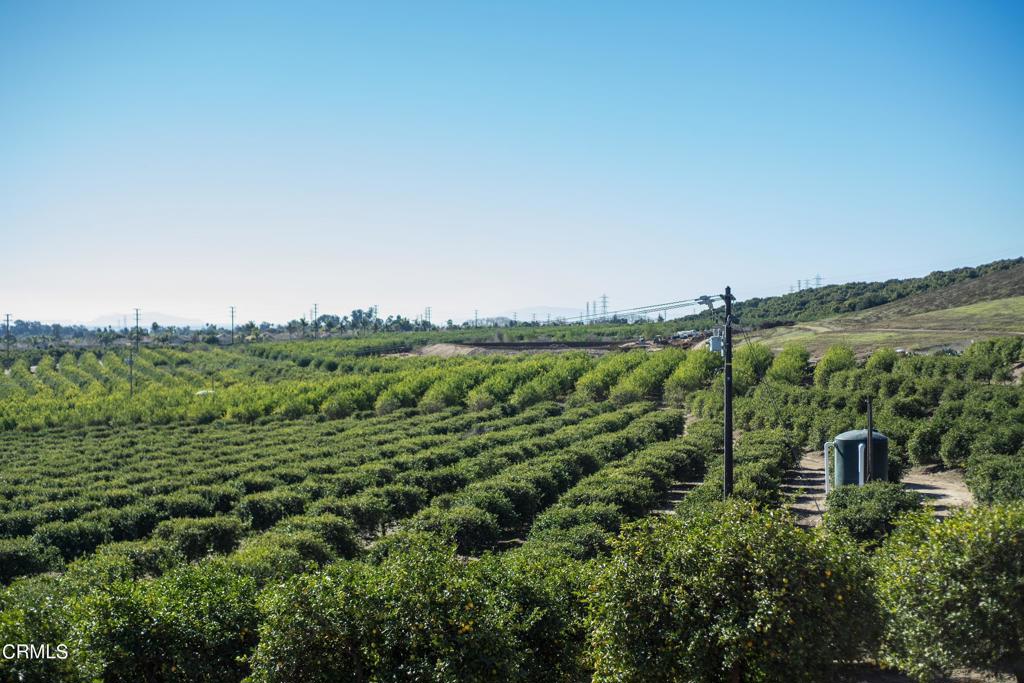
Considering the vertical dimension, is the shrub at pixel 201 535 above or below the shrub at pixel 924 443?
below

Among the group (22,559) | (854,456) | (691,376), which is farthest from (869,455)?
(691,376)

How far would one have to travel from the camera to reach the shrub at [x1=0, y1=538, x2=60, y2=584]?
22469mm

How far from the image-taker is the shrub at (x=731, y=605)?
398 inches

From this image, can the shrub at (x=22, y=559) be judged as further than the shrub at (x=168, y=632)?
Yes

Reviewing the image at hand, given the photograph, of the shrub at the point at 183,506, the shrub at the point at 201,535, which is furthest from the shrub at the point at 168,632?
the shrub at the point at 183,506

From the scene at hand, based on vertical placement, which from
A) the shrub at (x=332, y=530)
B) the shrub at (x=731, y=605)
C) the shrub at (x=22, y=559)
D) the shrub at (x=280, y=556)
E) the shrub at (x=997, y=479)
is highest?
the shrub at (x=731, y=605)

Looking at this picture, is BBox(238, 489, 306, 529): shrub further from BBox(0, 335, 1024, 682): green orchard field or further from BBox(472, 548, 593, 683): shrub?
BBox(472, 548, 593, 683): shrub

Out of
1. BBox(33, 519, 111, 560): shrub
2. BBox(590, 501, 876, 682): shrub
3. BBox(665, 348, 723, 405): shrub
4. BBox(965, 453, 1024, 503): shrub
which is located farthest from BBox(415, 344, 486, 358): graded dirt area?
BBox(590, 501, 876, 682): shrub

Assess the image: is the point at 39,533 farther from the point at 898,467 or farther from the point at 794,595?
the point at 898,467

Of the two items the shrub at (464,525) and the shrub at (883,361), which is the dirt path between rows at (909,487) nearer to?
the shrub at (464,525)

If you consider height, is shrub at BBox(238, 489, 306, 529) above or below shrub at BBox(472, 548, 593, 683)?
below

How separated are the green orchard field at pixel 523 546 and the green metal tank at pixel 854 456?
8.51 ft

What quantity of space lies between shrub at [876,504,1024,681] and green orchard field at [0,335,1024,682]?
40mm

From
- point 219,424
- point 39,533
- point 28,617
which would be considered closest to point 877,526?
point 28,617
